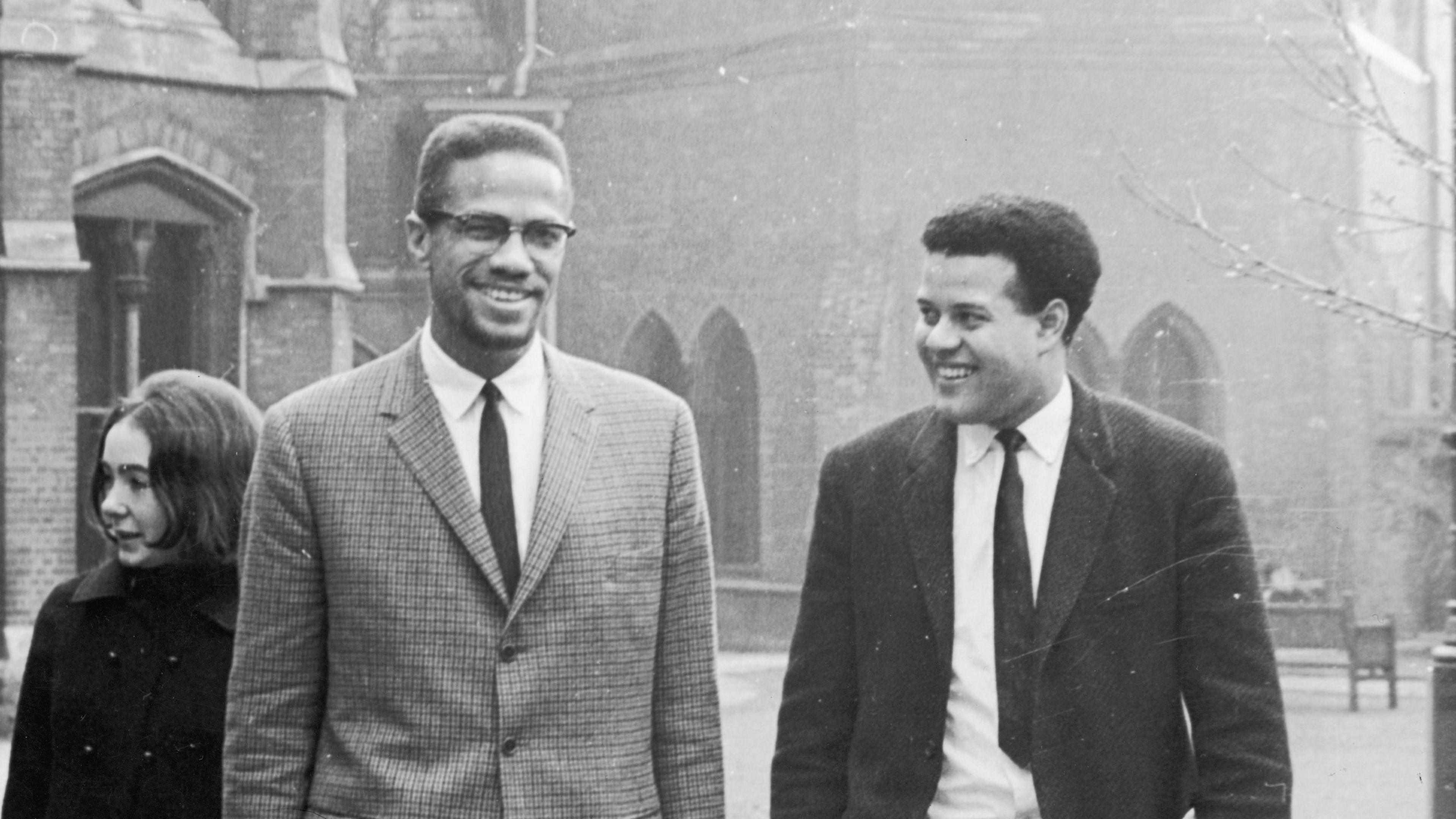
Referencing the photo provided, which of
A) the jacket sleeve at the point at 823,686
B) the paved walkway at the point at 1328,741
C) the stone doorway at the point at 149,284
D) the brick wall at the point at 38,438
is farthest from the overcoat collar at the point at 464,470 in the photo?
the stone doorway at the point at 149,284

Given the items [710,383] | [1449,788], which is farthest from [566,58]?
[1449,788]

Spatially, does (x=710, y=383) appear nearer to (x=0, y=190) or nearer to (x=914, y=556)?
(x=0, y=190)

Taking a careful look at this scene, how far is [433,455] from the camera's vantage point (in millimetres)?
3018

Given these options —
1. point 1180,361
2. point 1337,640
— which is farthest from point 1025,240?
point 1180,361

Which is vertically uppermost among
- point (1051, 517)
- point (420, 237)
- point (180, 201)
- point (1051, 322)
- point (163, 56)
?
point (163, 56)

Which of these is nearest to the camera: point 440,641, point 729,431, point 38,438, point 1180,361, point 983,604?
point 440,641

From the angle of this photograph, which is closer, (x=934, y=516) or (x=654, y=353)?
(x=934, y=516)

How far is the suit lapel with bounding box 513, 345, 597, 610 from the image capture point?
2951 millimetres

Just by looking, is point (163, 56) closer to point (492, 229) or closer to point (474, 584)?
point (492, 229)

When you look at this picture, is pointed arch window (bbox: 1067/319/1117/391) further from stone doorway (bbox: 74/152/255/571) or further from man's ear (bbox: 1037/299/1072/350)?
man's ear (bbox: 1037/299/1072/350)

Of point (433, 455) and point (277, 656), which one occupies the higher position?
point (433, 455)

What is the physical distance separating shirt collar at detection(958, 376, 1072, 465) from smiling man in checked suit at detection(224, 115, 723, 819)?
49 centimetres

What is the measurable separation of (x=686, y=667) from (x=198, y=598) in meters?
1.24

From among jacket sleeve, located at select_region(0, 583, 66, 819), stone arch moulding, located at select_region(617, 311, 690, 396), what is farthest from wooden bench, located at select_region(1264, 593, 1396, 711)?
jacket sleeve, located at select_region(0, 583, 66, 819)
